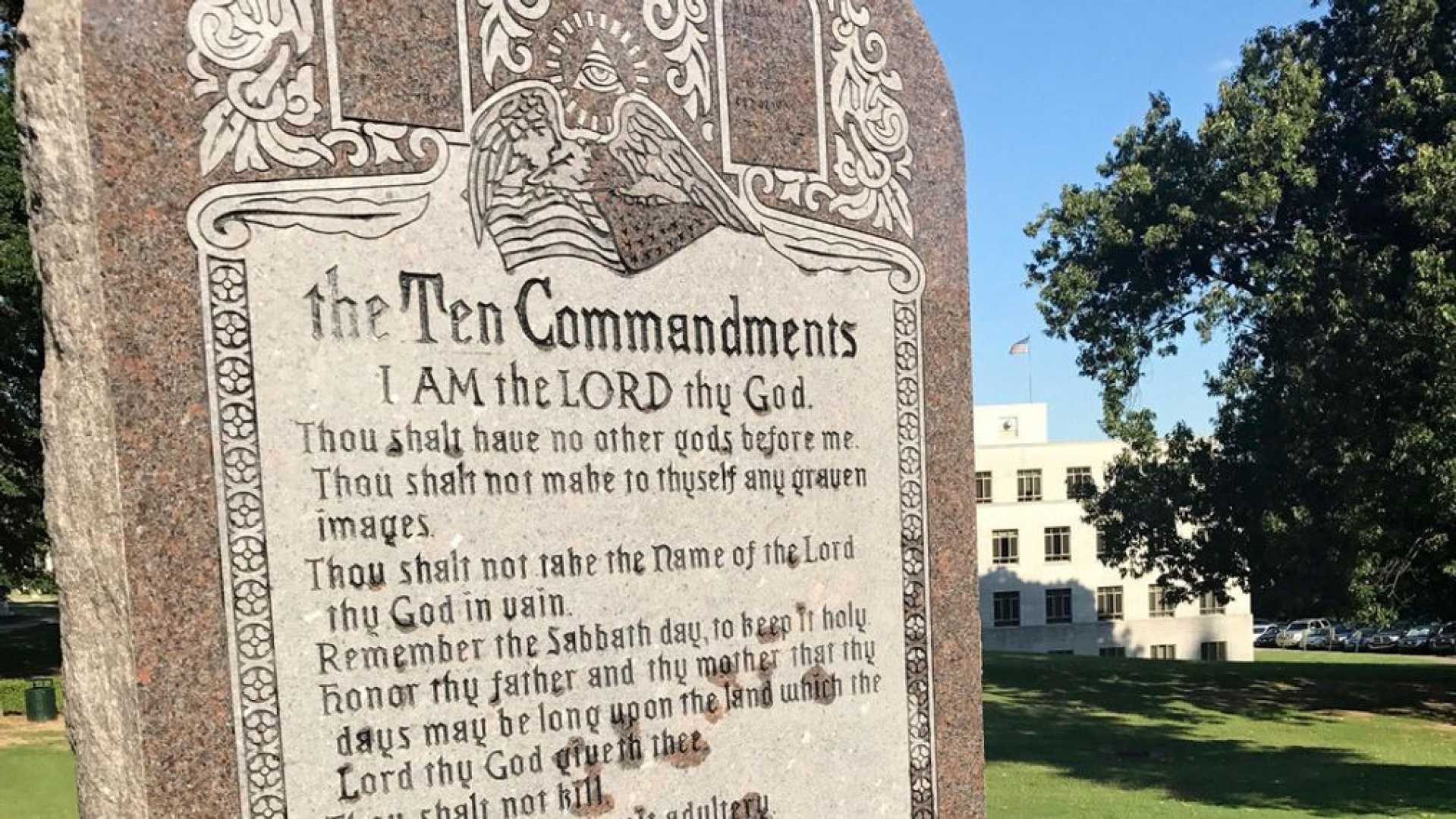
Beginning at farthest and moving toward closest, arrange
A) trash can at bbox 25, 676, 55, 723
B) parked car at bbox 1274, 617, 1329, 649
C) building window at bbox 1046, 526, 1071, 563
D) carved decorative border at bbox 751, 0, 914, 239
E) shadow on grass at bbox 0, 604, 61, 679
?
parked car at bbox 1274, 617, 1329, 649
building window at bbox 1046, 526, 1071, 563
shadow on grass at bbox 0, 604, 61, 679
trash can at bbox 25, 676, 55, 723
carved decorative border at bbox 751, 0, 914, 239

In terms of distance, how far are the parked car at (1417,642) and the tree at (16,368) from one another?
4785cm

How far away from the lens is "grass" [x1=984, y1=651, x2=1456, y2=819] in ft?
35.9

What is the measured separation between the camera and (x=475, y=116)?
323 centimetres

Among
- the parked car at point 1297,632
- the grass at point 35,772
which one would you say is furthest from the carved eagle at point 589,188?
the parked car at point 1297,632

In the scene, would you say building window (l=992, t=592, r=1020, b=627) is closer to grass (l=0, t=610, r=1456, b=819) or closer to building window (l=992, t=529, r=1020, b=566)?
building window (l=992, t=529, r=1020, b=566)

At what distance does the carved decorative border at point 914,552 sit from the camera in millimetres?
3938

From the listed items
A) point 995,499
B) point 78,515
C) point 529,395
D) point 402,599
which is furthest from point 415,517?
point 995,499

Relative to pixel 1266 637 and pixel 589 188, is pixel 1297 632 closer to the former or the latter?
pixel 1266 637

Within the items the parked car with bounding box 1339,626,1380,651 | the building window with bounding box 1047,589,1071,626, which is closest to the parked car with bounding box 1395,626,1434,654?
the parked car with bounding box 1339,626,1380,651

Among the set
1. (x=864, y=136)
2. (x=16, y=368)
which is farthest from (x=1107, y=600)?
(x=864, y=136)

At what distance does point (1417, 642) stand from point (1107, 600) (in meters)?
12.2

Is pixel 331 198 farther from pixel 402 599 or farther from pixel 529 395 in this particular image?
pixel 402 599

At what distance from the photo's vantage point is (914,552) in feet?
13.0

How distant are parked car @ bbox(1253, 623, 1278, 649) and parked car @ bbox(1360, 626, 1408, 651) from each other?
732 centimetres
